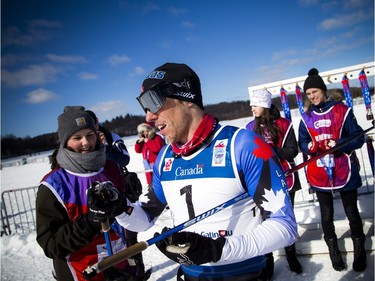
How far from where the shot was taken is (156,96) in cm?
160

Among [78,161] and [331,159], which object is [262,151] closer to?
[78,161]

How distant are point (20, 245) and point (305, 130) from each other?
6.31 meters

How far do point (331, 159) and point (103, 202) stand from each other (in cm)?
293

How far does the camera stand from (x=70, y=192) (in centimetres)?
212

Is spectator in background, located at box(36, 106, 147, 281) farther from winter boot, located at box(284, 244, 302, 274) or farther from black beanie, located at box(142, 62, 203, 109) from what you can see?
winter boot, located at box(284, 244, 302, 274)

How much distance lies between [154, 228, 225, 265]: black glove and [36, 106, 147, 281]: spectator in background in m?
0.64

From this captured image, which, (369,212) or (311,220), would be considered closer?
(369,212)

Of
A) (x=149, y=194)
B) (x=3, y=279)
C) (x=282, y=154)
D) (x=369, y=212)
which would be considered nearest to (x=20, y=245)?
(x=3, y=279)

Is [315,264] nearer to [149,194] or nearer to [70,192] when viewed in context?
[149,194]

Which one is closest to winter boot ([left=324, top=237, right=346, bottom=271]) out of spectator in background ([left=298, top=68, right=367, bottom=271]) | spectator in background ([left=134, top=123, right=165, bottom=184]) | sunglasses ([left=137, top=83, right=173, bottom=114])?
spectator in background ([left=298, top=68, right=367, bottom=271])

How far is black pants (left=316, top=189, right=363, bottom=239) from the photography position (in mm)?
3182

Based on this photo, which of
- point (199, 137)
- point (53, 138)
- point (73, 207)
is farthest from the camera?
point (53, 138)

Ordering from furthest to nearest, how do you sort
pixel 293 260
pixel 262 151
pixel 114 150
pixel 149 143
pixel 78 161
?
pixel 149 143 < pixel 114 150 < pixel 293 260 < pixel 78 161 < pixel 262 151

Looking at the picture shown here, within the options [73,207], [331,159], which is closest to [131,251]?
[73,207]
